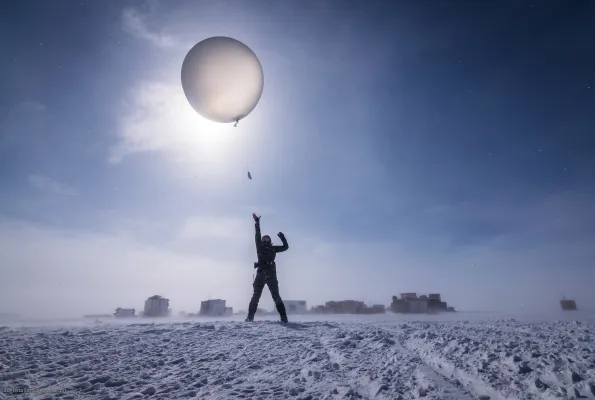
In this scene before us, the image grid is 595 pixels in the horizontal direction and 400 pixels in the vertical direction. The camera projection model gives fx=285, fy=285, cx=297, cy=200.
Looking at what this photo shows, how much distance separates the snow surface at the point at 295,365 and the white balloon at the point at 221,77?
5.84 metres

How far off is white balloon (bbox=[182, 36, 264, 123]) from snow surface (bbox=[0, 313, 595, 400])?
5.84 metres

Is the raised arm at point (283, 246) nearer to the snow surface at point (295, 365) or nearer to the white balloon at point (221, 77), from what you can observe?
the snow surface at point (295, 365)

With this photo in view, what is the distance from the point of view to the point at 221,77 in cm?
752

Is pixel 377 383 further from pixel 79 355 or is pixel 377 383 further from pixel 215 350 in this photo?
pixel 79 355

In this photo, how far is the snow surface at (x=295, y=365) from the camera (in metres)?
2.59

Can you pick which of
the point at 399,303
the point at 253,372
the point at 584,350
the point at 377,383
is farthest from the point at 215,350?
the point at 399,303

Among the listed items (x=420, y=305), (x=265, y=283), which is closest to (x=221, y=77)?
(x=265, y=283)

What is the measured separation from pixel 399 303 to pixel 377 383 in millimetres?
16000

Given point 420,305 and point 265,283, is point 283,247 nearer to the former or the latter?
point 265,283

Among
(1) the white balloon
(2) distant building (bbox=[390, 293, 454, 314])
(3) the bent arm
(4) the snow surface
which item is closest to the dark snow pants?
(3) the bent arm

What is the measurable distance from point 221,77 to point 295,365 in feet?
22.8

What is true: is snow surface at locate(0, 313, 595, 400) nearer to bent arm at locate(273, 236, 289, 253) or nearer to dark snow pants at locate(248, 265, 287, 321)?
dark snow pants at locate(248, 265, 287, 321)

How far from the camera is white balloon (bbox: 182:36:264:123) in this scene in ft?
24.8

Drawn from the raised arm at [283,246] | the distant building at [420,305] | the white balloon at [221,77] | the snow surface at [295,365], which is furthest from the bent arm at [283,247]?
the distant building at [420,305]
